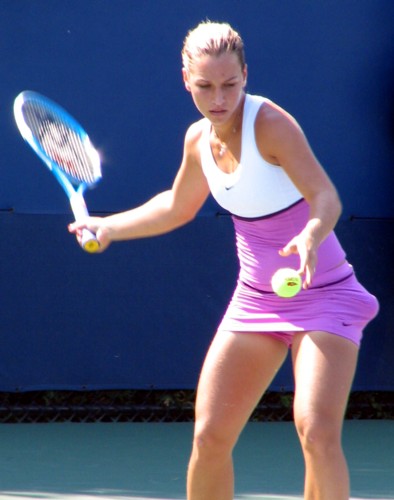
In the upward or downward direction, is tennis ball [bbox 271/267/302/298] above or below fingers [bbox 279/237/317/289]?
below

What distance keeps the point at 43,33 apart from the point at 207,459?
2957 millimetres

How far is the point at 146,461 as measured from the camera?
4812mm

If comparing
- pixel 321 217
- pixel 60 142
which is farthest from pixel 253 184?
pixel 60 142

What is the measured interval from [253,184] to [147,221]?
47 cm

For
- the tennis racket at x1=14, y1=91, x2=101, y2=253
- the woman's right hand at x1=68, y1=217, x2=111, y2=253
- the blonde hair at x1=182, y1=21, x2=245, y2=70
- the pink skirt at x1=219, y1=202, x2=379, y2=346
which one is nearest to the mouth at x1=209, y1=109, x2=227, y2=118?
the blonde hair at x1=182, y1=21, x2=245, y2=70

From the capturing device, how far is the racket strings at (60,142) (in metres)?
3.69

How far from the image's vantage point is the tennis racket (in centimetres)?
362

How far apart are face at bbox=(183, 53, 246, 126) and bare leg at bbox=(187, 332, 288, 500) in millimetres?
579

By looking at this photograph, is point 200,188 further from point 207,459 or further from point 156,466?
point 156,466

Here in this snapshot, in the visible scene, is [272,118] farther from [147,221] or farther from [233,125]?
[147,221]

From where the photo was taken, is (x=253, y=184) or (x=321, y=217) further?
(x=253, y=184)

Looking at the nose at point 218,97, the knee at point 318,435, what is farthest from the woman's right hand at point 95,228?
the knee at point 318,435

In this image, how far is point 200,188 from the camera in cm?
319

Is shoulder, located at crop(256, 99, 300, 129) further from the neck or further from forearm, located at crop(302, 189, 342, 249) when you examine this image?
forearm, located at crop(302, 189, 342, 249)
